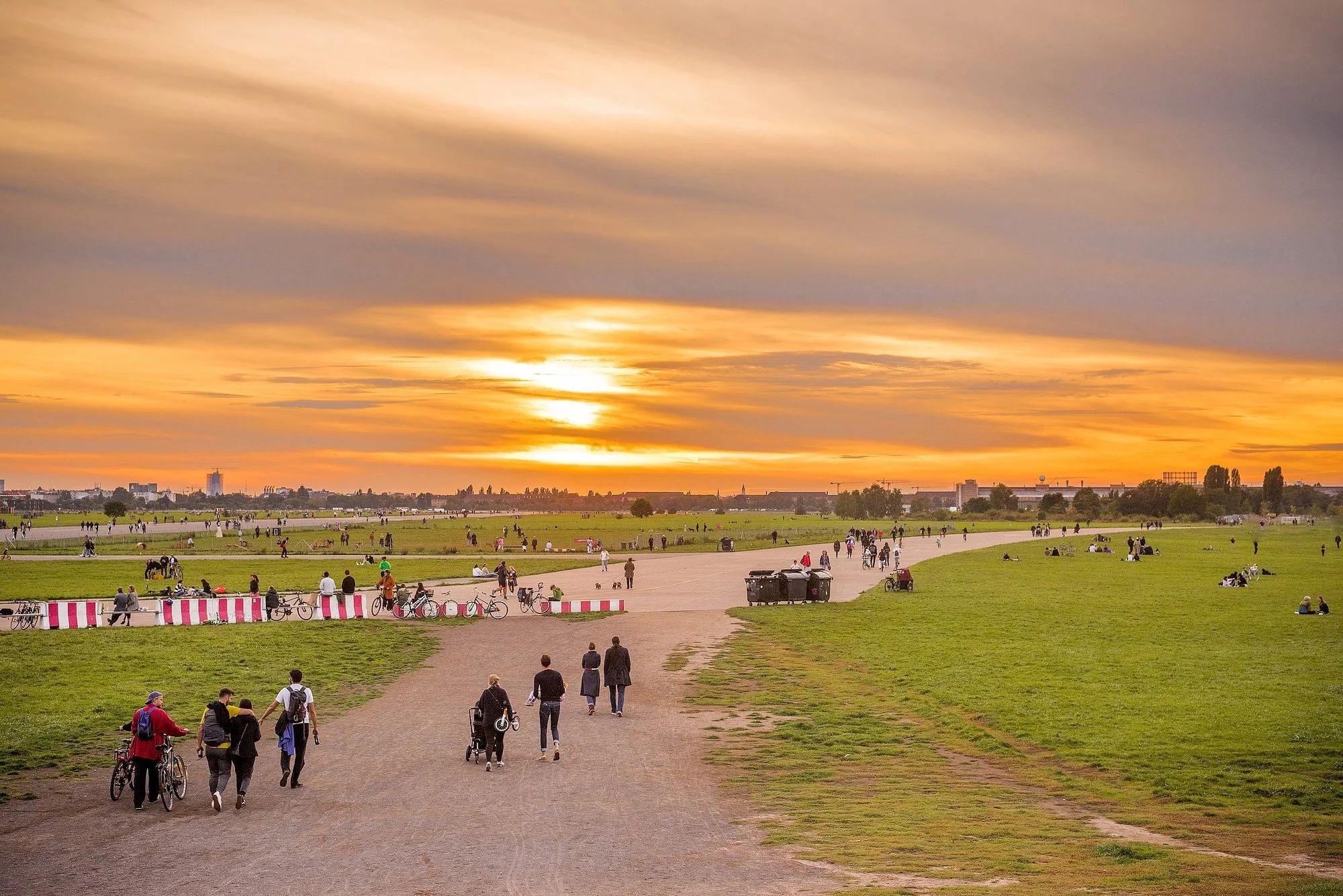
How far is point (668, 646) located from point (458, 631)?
11126mm

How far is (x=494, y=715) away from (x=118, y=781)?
762cm

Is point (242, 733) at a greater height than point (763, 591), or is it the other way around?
point (242, 733)

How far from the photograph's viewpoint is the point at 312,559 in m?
97.1

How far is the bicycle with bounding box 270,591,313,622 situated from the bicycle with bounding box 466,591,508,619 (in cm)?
785

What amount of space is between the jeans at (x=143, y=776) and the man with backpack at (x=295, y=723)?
2.33 m

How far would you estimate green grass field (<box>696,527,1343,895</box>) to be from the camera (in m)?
18.7

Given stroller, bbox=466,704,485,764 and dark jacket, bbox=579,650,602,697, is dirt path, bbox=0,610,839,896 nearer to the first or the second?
stroller, bbox=466,704,485,764

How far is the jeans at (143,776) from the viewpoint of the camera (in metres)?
21.2

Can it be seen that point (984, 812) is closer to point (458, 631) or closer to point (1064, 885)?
point (1064, 885)

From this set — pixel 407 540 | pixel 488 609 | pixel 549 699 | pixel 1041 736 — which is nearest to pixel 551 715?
pixel 549 699

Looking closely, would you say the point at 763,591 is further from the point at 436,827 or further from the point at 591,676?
the point at 436,827

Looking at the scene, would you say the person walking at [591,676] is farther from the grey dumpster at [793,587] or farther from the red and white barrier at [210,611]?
the grey dumpster at [793,587]

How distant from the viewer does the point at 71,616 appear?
50.1 metres

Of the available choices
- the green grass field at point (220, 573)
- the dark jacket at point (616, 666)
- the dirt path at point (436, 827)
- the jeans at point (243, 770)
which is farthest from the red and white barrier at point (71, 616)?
the jeans at point (243, 770)
